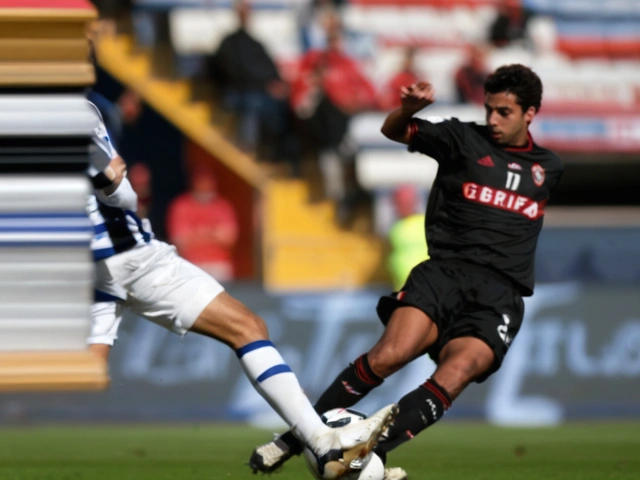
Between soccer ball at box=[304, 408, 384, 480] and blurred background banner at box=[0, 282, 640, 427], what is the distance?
6478 millimetres

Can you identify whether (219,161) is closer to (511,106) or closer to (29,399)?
(29,399)

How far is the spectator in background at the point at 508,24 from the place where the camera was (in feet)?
58.3

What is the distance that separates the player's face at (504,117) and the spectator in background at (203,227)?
787 cm

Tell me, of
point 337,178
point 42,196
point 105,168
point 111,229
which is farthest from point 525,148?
point 337,178

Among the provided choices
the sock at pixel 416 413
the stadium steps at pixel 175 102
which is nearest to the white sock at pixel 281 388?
the sock at pixel 416 413

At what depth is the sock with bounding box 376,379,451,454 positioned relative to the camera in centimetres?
592

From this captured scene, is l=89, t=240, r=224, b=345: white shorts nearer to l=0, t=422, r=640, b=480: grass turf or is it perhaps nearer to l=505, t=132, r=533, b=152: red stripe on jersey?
l=0, t=422, r=640, b=480: grass turf

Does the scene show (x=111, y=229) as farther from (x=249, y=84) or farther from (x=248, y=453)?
(x=249, y=84)

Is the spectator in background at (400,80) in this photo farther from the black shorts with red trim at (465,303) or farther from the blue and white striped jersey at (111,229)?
the blue and white striped jersey at (111,229)

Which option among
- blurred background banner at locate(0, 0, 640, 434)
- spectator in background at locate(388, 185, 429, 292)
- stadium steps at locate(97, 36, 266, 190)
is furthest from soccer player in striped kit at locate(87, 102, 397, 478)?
stadium steps at locate(97, 36, 266, 190)

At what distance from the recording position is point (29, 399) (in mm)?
12297

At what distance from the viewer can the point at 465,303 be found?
21.1ft

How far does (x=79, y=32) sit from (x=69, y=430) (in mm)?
8416

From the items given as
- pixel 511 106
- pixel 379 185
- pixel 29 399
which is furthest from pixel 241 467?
pixel 379 185
